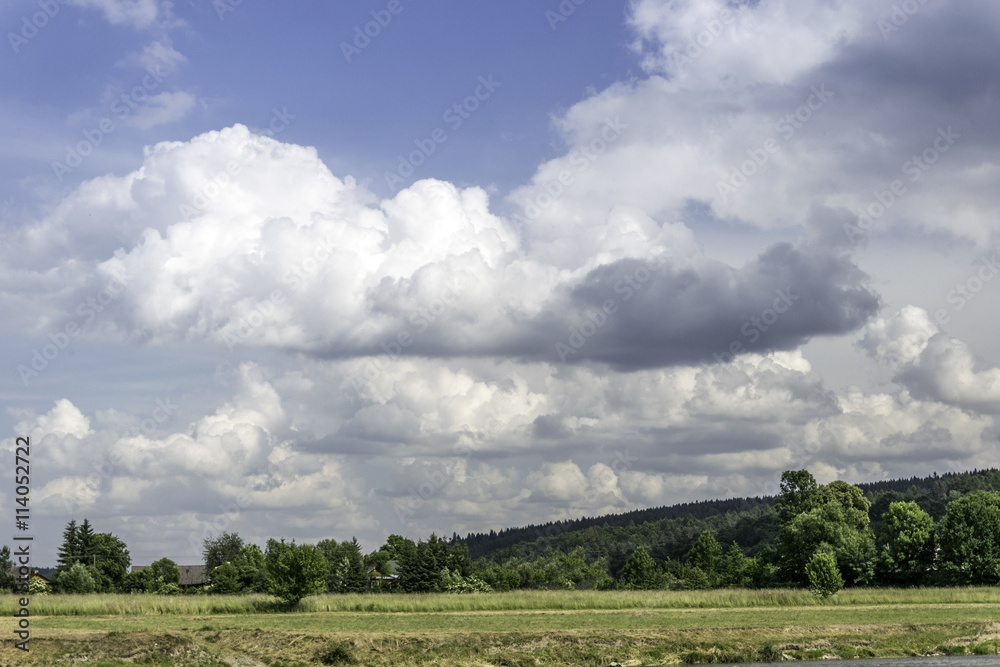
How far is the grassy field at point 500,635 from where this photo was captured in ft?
141

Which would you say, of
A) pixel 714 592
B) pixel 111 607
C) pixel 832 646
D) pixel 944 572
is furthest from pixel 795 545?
pixel 111 607

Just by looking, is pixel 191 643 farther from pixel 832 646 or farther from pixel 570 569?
pixel 570 569

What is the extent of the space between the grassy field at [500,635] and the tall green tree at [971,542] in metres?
16.4

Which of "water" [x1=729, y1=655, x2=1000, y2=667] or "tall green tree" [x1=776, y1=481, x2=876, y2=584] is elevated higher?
"tall green tree" [x1=776, y1=481, x2=876, y2=584]

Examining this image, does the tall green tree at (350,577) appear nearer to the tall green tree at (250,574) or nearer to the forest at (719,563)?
the forest at (719,563)

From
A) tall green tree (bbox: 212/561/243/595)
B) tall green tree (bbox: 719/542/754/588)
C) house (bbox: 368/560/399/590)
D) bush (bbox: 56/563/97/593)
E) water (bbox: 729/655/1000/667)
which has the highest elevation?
bush (bbox: 56/563/97/593)

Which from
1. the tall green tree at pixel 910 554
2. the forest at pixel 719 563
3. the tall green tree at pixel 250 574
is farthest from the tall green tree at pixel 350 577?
the tall green tree at pixel 910 554

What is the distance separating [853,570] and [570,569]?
7950 centimetres

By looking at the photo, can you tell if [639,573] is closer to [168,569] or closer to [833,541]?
[833,541]

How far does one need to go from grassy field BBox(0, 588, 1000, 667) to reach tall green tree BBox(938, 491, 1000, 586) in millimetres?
16445

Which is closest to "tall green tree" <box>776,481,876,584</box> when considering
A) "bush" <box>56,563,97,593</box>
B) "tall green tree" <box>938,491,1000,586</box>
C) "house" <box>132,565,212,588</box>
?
"tall green tree" <box>938,491,1000,586</box>

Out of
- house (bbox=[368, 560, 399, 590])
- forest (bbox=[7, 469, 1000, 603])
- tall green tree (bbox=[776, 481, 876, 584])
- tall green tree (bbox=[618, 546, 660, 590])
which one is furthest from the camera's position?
house (bbox=[368, 560, 399, 590])

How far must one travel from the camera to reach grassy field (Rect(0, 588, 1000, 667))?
141 feet

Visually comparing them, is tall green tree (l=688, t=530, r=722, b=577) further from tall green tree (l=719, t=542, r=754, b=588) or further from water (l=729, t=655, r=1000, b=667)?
water (l=729, t=655, r=1000, b=667)
